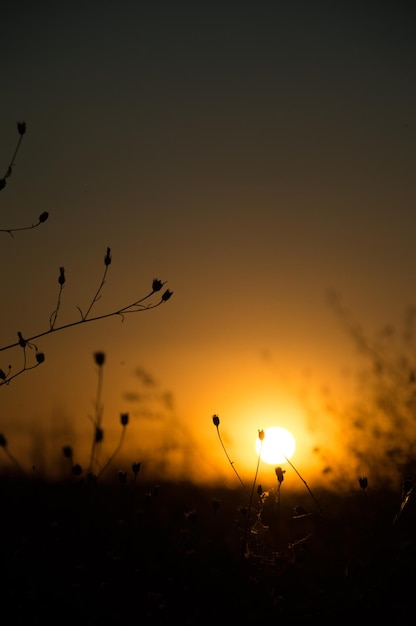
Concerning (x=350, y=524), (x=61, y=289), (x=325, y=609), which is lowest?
(x=325, y=609)

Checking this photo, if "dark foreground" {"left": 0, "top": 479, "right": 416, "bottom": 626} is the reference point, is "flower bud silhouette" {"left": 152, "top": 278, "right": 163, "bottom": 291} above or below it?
above

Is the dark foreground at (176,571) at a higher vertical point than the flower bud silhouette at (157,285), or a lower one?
lower

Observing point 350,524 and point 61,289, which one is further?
point 350,524

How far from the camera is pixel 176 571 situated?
12.3 ft

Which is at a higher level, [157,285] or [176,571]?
[157,285]

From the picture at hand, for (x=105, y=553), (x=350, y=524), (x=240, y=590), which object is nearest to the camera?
(x=240, y=590)

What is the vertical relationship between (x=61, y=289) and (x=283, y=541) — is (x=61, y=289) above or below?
above

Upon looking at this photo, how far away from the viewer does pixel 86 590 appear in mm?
3432

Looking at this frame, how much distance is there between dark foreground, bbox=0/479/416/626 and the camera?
3320 millimetres

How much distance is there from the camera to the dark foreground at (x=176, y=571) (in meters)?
3.32

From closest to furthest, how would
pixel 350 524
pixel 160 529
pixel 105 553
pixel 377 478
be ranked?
1. pixel 105 553
2. pixel 160 529
3. pixel 350 524
4. pixel 377 478

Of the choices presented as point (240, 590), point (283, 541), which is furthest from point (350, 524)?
point (240, 590)

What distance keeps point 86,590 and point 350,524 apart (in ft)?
6.61

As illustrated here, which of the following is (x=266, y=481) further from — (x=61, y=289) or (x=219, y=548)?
(x=61, y=289)
